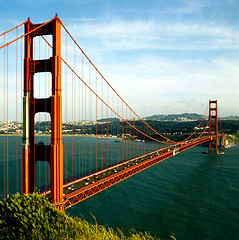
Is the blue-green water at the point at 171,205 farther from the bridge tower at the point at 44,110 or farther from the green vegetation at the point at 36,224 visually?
the bridge tower at the point at 44,110

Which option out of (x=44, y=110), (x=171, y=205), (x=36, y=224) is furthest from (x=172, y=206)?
(x=44, y=110)

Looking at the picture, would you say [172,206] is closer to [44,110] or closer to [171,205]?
[171,205]

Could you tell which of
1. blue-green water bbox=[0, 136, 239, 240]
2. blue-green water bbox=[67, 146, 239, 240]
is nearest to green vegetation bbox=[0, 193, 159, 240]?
blue-green water bbox=[0, 136, 239, 240]

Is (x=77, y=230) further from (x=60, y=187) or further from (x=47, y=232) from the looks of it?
(x=60, y=187)

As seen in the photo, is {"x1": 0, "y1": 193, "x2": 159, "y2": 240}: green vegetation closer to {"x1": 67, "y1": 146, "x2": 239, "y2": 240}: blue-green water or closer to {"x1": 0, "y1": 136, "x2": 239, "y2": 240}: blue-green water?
{"x1": 0, "y1": 136, "x2": 239, "y2": 240}: blue-green water

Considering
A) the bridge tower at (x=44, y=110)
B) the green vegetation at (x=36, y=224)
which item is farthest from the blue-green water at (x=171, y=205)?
the bridge tower at (x=44, y=110)
